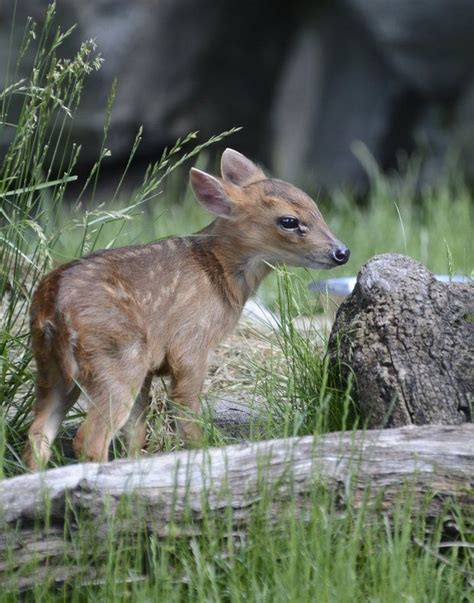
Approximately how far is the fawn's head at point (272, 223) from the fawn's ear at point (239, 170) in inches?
6.8

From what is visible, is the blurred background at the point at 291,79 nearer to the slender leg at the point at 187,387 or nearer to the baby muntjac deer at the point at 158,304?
the baby muntjac deer at the point at 158,304

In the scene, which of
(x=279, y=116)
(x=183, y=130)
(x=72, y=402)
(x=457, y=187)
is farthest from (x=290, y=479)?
(x=279, y=116)

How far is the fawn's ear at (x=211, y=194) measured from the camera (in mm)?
4707

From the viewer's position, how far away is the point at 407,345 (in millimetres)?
3717

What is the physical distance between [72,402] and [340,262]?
1284 millimetres

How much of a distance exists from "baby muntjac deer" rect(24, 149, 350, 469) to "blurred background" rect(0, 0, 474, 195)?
4.61 metres

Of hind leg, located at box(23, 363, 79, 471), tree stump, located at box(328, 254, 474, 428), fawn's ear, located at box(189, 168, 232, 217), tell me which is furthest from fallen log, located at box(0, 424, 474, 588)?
fawn's ear, located at box(189, 168, 232, 217)

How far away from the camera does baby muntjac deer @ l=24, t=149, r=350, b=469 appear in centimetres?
380

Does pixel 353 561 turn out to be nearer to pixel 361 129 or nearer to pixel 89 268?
pixel 89 268

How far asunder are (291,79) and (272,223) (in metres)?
6.38

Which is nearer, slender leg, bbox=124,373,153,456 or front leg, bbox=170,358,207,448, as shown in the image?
slender leg, bbox=124,373,153,456

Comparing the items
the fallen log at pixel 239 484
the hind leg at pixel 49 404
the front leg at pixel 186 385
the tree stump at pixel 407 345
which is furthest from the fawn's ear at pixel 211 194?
the fallen log at pixel 239 484

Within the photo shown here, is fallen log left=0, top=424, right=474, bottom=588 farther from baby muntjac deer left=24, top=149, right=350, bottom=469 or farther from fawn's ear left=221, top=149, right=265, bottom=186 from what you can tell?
fawn's ear left=221, top=149, right=265, bottom=186

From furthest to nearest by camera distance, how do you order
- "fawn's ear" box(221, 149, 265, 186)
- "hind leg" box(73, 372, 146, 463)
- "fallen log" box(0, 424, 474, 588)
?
1. "fawn's ear" box(221, 149, 265, 186)
2. "hind leg" box(73, 372, 146, 463)
3. "fallen log" box(0, 424, 474, 588)
